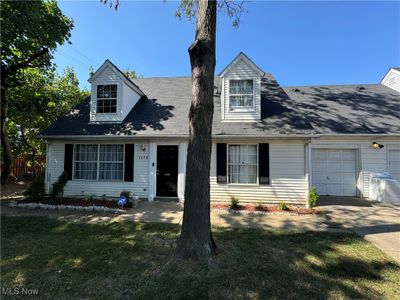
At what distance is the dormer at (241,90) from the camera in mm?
9773

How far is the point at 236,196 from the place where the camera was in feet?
30.3

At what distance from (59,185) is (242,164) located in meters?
7.51

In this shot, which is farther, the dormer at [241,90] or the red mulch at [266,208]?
the dormer at [241,90]

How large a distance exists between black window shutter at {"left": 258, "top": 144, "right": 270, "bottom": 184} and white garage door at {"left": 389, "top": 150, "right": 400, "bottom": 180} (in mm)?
6183

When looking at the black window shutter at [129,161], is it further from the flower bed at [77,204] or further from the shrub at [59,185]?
the shrub at [59,185]

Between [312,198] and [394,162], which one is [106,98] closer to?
[312,198]

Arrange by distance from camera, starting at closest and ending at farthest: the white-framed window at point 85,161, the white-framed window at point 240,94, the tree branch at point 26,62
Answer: the white-framed window at point 240,94, the white-framed window at point 85,161, the tree branch at point 26,62

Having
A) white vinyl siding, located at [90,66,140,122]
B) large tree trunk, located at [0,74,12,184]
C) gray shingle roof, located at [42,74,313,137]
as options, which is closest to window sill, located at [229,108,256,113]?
gray shingle roof, located at [42,74,313,137]

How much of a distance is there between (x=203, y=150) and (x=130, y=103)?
794cm

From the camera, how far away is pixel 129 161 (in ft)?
32.4

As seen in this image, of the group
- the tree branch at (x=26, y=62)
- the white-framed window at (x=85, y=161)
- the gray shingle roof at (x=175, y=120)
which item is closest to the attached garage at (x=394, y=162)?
the gray shingle roof at (x=175, y=120)

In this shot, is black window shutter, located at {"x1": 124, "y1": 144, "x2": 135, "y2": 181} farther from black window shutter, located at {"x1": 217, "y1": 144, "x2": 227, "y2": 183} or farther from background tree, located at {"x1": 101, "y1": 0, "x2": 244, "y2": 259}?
background tree, located at {"x1": 101, "y1": 0, "x2": 244, "y2": 259}

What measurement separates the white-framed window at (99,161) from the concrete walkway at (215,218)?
246cm

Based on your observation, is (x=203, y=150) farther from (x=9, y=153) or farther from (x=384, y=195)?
(x=9, y=153)
